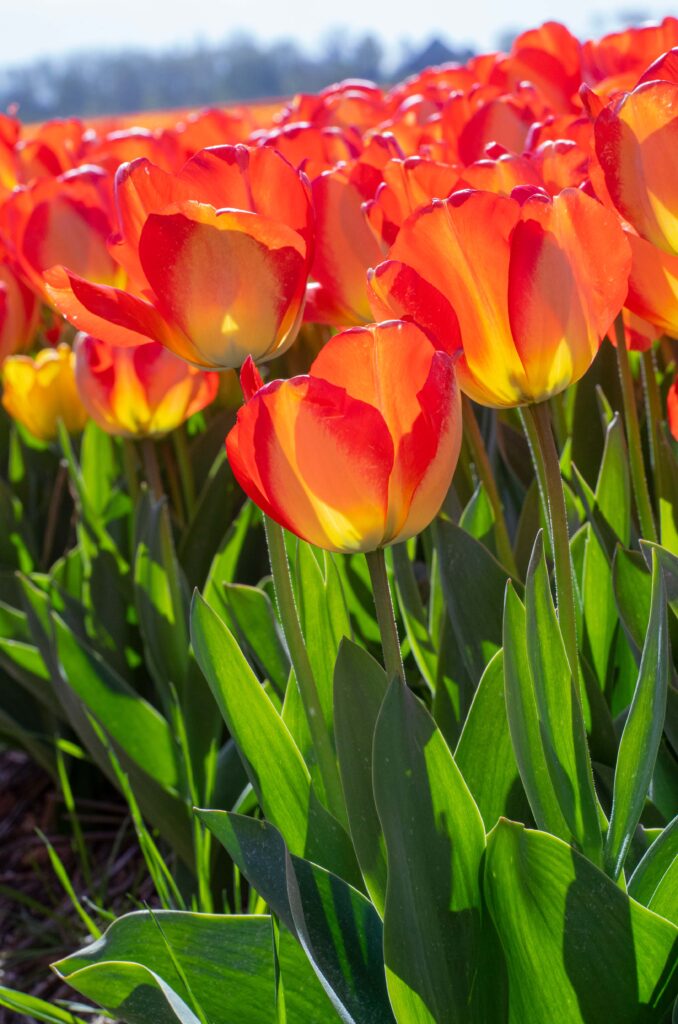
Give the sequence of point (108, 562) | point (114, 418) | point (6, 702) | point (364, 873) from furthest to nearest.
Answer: point (6, 702)
point (108, 562)
point (114, 418)
point (364, 873)

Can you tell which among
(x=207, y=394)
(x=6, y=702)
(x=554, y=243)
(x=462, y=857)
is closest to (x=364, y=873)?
(x=462, y=857)

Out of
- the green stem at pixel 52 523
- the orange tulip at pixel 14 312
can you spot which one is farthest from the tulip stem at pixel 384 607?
the green stem at pixel 52 523

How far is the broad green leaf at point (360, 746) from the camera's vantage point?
78cm

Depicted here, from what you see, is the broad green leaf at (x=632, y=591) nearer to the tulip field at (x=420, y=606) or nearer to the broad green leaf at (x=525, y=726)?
the tulip field at (x=420, y=606)

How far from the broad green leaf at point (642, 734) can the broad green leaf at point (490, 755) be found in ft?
0.38

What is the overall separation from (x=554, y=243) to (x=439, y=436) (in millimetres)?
136

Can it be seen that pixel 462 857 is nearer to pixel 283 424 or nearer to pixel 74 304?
pixel 283 424

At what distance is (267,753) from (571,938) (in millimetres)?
267

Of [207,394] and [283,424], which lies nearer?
[283,424]

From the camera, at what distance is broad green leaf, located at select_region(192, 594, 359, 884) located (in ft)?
2.75

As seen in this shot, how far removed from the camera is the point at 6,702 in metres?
1.68

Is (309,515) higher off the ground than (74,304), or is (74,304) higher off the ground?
(74,304)

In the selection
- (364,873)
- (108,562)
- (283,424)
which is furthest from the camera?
(108,562)

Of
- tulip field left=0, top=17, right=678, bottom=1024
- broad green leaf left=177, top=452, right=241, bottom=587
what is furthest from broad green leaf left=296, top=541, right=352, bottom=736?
broad green leaf left=177, top=452, right=241, bottom=587
